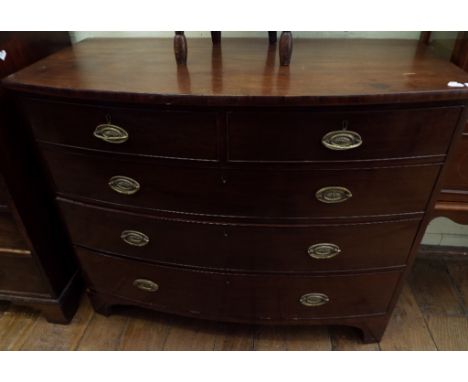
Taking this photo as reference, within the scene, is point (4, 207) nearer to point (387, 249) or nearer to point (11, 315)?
point (11, 315)

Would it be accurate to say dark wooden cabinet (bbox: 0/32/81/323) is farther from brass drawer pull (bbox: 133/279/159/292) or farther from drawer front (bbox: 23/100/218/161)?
brass drawer pull (bbox: 133/279/159/292)

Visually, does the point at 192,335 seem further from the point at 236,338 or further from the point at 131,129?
the point at 131,129

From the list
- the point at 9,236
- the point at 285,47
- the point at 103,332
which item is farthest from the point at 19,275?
the point at 285,47

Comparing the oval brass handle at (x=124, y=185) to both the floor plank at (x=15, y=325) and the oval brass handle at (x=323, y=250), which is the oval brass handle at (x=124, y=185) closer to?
the oval brass handle at (x=323, y=250)

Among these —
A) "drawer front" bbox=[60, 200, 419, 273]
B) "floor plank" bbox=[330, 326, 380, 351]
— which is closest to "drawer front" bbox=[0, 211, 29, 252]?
"drawer front" bbox=[60, 200, 419, 273]

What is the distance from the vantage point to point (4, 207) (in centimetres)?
100

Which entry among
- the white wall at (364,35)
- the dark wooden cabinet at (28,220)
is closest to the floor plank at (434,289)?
the white wall at (364,35)

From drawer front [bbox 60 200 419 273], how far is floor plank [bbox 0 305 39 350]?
1.81 ft

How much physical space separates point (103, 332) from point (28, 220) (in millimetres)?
508

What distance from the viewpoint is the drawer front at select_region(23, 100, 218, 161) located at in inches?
29.7

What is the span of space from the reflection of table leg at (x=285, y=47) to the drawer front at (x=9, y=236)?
37.1 inches

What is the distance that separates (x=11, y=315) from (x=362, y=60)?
1.56m

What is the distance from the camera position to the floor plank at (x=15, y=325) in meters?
1.20

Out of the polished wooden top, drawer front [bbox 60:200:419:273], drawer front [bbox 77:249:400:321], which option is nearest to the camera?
the polished wooden top
